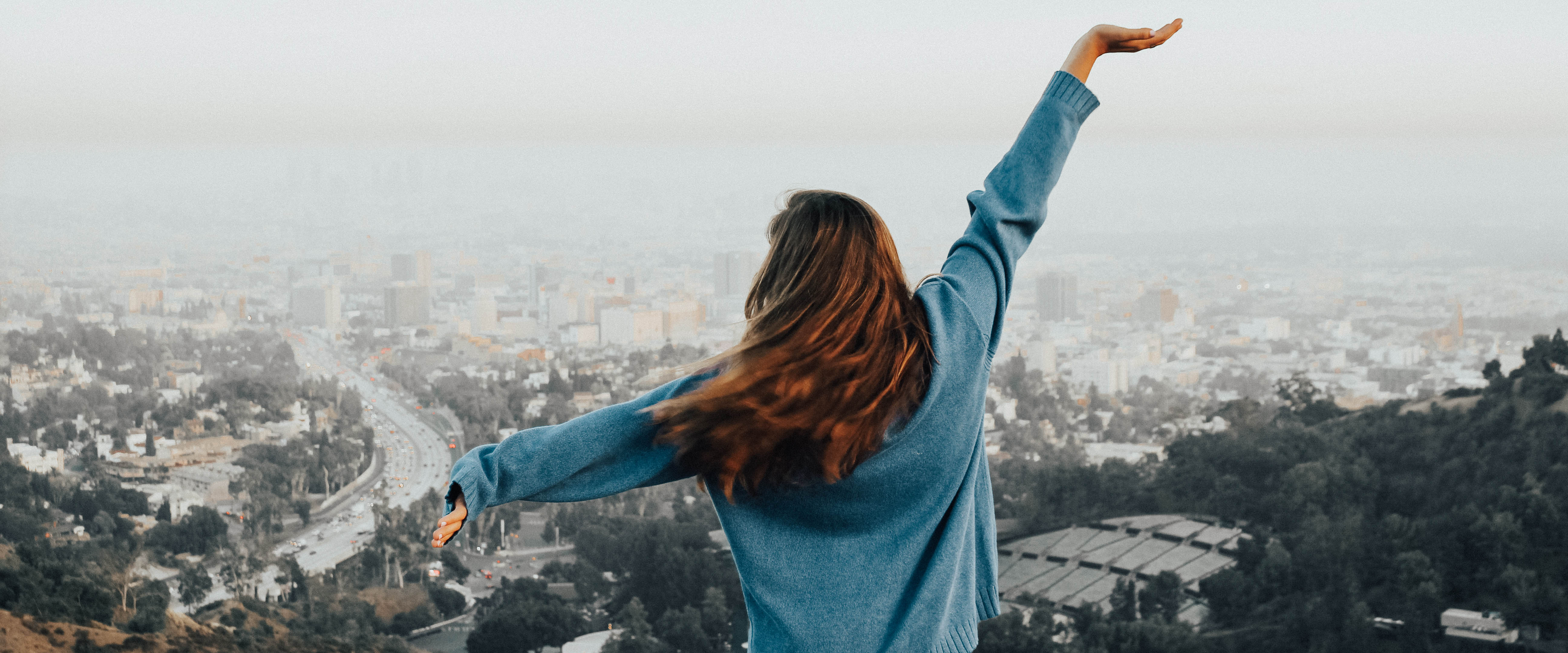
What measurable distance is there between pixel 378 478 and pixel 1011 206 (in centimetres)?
1313

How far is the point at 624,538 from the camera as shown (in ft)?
34.4

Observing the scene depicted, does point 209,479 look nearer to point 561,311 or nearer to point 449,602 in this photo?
point 449,602

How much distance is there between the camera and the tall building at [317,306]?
16.5m

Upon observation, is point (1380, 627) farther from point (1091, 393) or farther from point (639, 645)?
point (639, 645)

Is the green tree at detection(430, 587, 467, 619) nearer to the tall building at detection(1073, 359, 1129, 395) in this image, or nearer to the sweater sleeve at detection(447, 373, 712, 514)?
the tall building at detection(1073, 359, 1129, 395)

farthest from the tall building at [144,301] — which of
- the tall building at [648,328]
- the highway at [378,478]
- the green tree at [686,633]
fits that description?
the green tree at [686,633]

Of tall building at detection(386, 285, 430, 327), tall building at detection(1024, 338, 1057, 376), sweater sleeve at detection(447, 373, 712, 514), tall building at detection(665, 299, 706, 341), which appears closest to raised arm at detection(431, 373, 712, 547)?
sweater sleeve at detection(447, 373, 712, 514)

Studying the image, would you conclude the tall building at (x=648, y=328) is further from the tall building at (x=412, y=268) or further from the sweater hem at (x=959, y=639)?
the sweater hem at (x=959, y=639)

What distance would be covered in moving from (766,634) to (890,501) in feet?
0.46

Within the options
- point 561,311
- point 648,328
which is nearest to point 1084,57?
point 648,328

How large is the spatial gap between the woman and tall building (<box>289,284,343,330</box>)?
1696 centimetres

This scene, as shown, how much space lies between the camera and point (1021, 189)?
2.72 feet

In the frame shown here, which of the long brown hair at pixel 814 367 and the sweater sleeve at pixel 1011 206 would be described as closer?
the long brown hair at pixel 814 367

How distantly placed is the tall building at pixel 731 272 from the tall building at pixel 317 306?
239 inches
